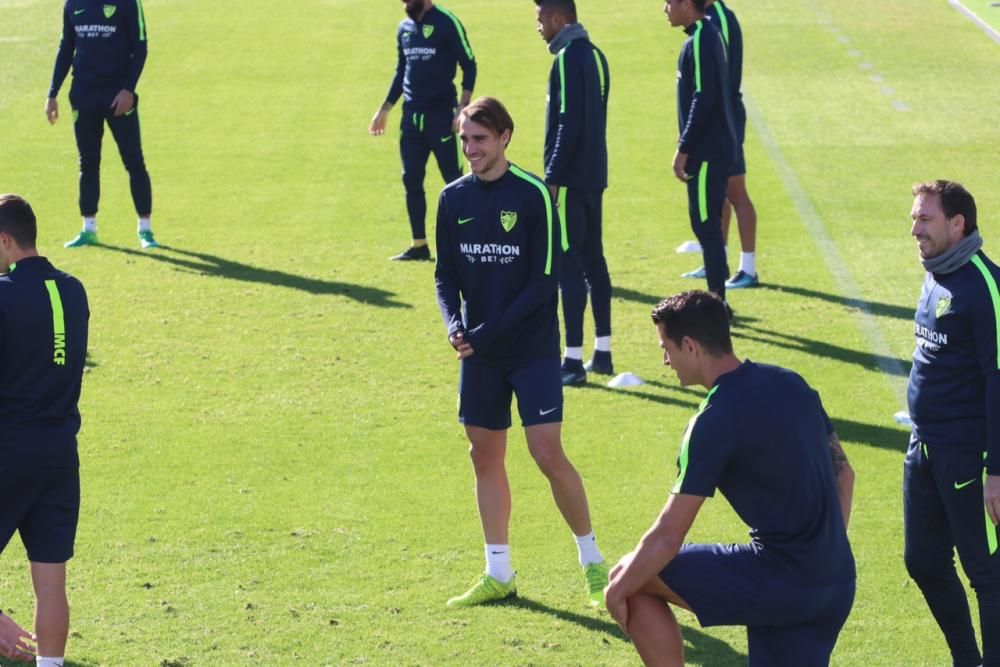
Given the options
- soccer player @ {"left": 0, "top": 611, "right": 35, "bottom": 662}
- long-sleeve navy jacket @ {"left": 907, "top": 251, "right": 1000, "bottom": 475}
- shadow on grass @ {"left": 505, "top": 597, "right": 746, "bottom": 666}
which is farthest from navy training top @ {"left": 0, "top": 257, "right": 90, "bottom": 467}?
long-sleeve navy jacket @ {"left": 907, "top": 251, "right": 1000, "bottom": 475}

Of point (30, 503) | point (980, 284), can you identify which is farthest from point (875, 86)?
point (30, 503)

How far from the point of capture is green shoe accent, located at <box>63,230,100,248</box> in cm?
1359

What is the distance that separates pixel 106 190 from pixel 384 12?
11.5m

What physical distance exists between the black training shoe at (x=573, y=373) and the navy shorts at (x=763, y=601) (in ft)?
15.7

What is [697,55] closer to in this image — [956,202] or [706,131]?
[706,131]

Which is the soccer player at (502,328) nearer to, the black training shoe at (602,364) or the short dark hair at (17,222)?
the short dark hair at (17,222)

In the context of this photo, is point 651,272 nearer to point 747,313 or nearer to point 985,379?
point 747,313

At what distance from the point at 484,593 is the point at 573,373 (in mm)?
3384

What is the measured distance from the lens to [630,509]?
7.84m

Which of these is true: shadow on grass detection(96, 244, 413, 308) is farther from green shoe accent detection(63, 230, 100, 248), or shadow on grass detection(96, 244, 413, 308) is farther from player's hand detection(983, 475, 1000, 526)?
player's hand detection(983, 475, 1000, 526)

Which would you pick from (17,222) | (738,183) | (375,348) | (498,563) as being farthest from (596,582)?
(738,183)

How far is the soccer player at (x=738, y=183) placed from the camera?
37.8 ft

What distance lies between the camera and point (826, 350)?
417 inches

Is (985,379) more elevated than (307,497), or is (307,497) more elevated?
(985,379)
